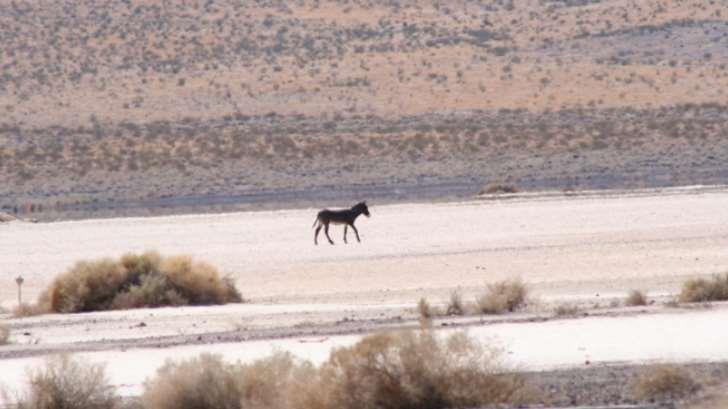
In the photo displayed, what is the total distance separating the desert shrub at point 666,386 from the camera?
47.2ft

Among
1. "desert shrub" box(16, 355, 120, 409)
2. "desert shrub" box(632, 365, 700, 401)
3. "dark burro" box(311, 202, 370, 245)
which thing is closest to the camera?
"desert shrub" box(632, 365, 700, 401)

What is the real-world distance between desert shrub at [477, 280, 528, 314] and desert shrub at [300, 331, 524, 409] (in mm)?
8677

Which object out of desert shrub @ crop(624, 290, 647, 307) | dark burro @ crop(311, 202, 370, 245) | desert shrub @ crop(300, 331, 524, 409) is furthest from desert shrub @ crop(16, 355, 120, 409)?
dark burro @ crop(311, 202, 370, 245)

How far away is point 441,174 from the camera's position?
189 ft

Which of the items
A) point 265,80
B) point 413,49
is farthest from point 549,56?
point 265,80

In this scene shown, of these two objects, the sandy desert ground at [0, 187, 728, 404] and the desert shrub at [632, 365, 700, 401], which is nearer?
the desert shrub at [632, 365, 700, 401]

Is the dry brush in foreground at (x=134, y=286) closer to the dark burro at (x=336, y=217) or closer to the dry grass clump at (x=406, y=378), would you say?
the dark burro at (x=336, y=217)

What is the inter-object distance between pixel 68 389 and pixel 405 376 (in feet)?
8.80

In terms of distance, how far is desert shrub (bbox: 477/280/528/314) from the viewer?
75.2ft

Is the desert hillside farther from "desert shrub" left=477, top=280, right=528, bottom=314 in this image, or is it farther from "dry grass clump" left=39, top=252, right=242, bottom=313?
"desert shrub" left=477, top=280, right=528, bottom=314

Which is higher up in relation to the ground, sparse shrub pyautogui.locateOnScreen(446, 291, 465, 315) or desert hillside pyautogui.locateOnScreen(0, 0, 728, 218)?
desert hillside pyautogui.locateOnScreen(0, 0, 728, 218)

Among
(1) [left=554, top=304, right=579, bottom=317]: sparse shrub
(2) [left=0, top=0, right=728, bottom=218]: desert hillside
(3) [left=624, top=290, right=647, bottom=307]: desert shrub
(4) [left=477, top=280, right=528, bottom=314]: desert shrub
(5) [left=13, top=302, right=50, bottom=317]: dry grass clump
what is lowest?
(1) [left=554, top=304, right=579, bottom=317]: sparse shrub

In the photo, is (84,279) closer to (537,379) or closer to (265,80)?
(537,379)

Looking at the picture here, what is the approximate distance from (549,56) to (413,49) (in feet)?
20.0
